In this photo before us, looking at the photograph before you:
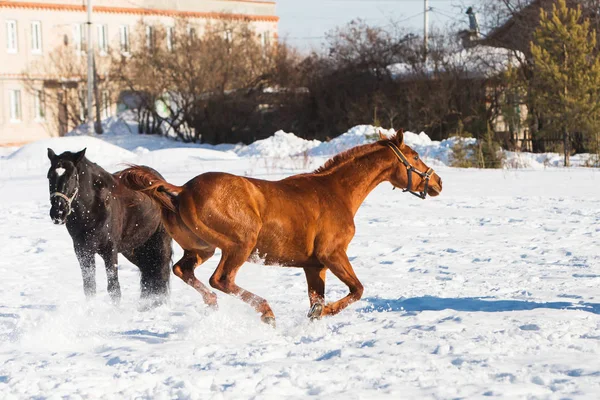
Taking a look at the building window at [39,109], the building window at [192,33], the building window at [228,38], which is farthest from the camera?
the building window at [39,109]

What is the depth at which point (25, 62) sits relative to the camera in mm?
44812

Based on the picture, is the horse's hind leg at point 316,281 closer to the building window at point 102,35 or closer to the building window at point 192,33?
the building window at point 192,33

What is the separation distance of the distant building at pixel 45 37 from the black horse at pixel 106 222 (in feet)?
116

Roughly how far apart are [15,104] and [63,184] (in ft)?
131

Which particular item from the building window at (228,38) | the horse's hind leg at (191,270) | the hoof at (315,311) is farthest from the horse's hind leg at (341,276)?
the building window at (228,38)

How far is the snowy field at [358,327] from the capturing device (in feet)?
17.9

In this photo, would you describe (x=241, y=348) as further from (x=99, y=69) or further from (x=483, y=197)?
(x=99, y=69)

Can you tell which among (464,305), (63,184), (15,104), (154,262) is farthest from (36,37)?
(464,305)

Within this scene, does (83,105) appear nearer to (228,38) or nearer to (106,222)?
(228,38)

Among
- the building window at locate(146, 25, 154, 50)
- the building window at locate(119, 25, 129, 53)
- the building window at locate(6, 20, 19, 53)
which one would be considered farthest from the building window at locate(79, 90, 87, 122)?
the building window at locate(6, 20, 19, 53)

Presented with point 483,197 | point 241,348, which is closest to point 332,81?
point 483,197

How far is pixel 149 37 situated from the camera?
43.3m

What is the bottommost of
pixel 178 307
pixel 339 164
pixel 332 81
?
pixel 178 307

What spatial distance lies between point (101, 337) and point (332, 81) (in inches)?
1189
